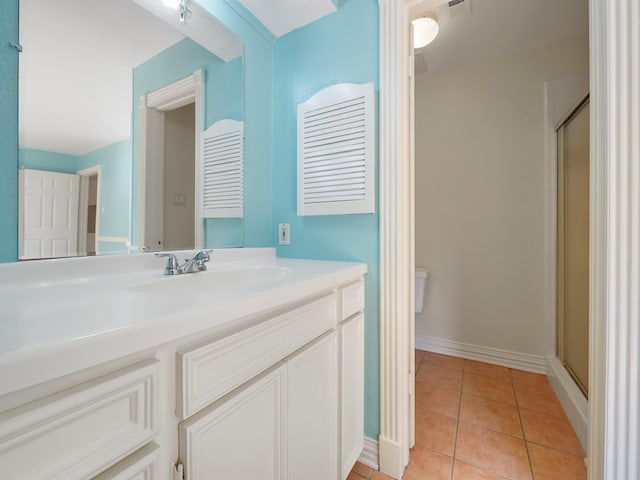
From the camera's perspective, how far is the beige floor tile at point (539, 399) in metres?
1.56

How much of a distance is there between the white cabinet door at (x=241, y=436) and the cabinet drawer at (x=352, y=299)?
1.22 ft

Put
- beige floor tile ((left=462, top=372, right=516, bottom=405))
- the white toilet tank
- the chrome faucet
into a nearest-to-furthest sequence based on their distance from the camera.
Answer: the chrome faucet
beige floor tile ((left=462, top=372, right=516, bottom=405))
the white toilet tank

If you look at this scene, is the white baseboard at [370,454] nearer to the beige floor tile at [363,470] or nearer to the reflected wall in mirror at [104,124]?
the beige floor tile at [363,470]

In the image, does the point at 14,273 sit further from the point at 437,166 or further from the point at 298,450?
the point at 437,166

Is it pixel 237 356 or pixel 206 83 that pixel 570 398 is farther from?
pixel 206 83

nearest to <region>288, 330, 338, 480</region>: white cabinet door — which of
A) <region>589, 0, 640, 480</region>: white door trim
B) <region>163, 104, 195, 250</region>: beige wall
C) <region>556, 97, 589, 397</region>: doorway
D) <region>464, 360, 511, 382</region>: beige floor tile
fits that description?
<region>163, 104, 195, 250</region>: beige wall

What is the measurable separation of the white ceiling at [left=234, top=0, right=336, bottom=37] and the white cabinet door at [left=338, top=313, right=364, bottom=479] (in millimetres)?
1399

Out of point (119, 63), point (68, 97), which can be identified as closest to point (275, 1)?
point (119, 63)

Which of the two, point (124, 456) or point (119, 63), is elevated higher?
point (119, 63)

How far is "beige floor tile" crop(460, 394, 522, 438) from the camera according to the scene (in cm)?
143

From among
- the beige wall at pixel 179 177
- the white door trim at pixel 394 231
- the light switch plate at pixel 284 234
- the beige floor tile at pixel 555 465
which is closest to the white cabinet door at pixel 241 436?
the white door trim at pixel 394 231

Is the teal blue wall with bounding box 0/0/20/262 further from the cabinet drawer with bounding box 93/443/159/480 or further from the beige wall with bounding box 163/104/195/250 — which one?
the cabinet drawer with bounding box 93/443/159/480

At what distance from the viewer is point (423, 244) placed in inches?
94.9

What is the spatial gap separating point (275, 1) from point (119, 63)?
796 mm
